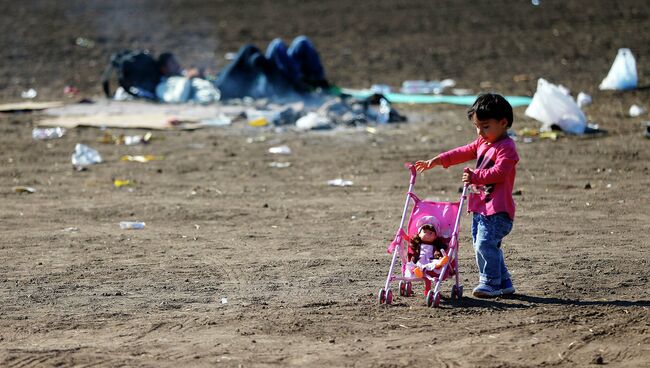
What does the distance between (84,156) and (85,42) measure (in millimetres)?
11265

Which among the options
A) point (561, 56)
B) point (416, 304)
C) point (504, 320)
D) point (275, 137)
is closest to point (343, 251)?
point (416, 304)

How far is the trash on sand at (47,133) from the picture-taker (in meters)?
15.2

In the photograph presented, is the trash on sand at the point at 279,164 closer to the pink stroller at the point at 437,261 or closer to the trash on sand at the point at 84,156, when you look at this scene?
the trash on sand at the point at 84,156

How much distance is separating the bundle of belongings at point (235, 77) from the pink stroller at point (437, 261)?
10310 millimetres

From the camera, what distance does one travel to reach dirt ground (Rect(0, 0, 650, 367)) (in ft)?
20.5

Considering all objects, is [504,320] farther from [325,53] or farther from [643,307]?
[325,53]

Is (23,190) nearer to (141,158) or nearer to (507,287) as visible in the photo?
(141,158)

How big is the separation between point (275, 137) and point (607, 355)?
9151mm

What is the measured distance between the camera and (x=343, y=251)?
28.5 feet

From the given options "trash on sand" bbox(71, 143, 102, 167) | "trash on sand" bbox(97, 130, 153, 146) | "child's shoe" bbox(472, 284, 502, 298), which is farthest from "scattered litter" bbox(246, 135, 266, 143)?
"child's shoe" bbox(472, 284, 502, 298)

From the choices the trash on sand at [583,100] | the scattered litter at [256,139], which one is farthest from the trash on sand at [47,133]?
the trash on sand at [583,100]

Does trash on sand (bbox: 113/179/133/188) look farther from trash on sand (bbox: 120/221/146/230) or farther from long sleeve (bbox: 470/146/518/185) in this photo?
long sleeve (bbox: 470/146/518/185)

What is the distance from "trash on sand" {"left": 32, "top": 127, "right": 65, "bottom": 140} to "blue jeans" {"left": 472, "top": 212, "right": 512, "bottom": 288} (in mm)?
9426

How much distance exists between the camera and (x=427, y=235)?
7176mm
